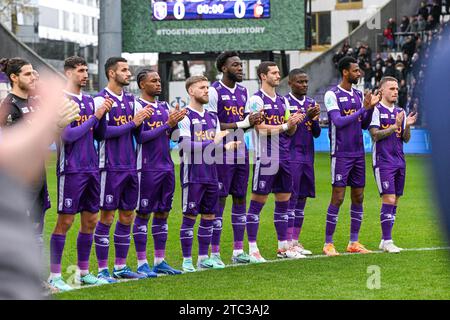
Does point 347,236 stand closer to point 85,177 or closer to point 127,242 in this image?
point 127,242

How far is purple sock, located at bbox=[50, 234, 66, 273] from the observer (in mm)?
8486

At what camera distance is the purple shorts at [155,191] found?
927 cm

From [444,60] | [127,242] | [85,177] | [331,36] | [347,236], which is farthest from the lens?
[331,36]

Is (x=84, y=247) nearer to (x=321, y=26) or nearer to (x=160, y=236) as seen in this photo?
(x=160, y=236)

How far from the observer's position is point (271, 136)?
10.6 m

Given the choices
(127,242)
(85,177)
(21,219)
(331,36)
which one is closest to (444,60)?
(21,219)

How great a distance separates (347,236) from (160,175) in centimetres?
381

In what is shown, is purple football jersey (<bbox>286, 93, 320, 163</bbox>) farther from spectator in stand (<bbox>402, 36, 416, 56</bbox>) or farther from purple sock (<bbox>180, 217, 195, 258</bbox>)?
spectator in stand (<bbox>402, 36, 416, 56</bbox>)

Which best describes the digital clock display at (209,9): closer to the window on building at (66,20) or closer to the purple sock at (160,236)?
the purple sock at (160,236)

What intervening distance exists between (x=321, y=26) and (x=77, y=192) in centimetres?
4709

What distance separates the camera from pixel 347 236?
40.7ft

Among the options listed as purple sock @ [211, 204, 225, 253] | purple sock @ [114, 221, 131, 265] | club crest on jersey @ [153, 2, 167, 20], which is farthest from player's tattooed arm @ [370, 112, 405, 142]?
club crest on jersey @ [153, 2, 167, 20]

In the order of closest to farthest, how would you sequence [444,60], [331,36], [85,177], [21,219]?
1. [21,219]
2. [444,60]
3. [85,177]
4. [331,36]

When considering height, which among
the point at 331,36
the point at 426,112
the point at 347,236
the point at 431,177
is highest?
the point at 331,36
